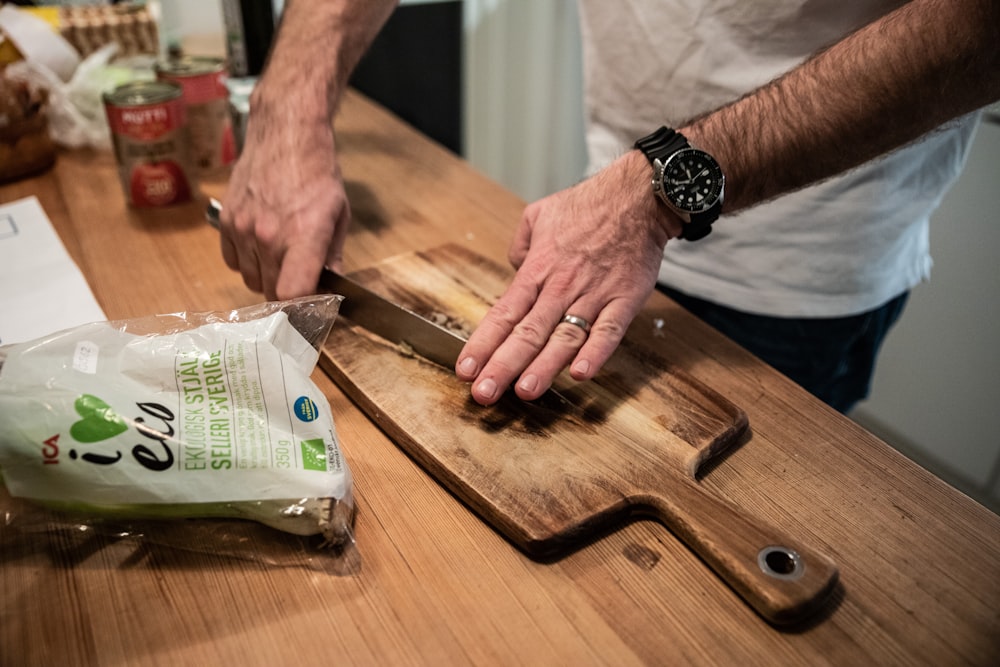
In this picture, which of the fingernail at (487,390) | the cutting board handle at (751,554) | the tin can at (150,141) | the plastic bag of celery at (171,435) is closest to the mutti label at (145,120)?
the tin can at (150,141)

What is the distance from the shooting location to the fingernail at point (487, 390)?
0.60 m

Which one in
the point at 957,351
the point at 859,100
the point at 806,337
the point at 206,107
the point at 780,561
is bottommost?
the point at 957,351

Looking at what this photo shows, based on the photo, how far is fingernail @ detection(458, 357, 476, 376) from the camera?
62cm

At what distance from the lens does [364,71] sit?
1.67m

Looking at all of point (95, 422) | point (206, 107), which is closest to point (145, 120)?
point (206, 107)

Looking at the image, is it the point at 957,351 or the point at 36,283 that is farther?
the point at 957,351

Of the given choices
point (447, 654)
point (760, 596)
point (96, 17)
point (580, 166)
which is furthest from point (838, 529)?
point (580, 166)

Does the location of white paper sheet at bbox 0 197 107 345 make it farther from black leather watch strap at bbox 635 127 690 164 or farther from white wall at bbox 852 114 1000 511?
white wall at bbox 852 114 1000 511

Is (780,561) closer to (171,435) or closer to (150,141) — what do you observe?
(171,435)

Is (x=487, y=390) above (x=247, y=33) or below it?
below

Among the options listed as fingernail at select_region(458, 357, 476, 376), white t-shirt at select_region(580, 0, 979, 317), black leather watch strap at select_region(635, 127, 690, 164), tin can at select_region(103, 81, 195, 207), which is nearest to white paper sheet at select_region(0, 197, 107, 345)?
tin can at select_region(103, 81, 195, 207)

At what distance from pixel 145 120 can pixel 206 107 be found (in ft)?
0.45

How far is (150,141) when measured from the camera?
3.00 feet

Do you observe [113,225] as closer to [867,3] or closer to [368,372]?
[368,372]
